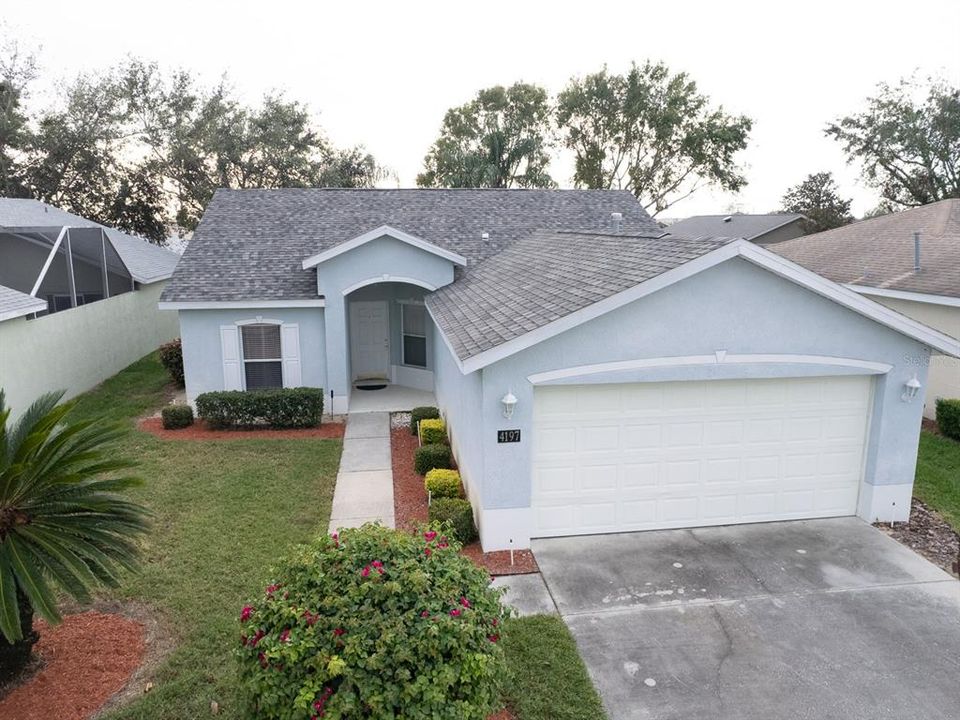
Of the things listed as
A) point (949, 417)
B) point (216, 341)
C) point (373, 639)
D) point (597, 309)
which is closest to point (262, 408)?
point (216, 341)

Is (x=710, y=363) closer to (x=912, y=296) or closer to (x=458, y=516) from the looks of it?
(x=458, y=516)

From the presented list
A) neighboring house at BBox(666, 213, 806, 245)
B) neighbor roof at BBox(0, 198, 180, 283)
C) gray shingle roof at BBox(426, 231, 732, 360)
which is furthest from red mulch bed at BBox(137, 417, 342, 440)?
neighboring house at BBox(666, 213, 806, 245)

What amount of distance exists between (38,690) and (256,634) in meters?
2.72

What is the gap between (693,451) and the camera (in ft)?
29.4

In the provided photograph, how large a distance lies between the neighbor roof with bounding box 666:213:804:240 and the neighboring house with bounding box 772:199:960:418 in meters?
16.5

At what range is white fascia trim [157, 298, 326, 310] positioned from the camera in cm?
1482

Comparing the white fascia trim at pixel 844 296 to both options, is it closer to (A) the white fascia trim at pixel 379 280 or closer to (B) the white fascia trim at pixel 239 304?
(A) the white fascia trim at pixel 379 280

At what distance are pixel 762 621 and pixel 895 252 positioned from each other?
15.9 metres

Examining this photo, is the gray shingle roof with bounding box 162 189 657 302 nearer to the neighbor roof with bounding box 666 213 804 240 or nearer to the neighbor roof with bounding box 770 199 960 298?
the neighbor roof with bounding box 770 199 960 298

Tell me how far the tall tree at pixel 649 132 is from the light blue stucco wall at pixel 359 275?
111 ft

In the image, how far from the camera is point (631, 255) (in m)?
9.50

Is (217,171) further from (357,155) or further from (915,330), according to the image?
(915,330)

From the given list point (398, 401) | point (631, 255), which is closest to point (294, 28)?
point (398, 401)

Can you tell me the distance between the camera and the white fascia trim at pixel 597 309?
7844 mm
